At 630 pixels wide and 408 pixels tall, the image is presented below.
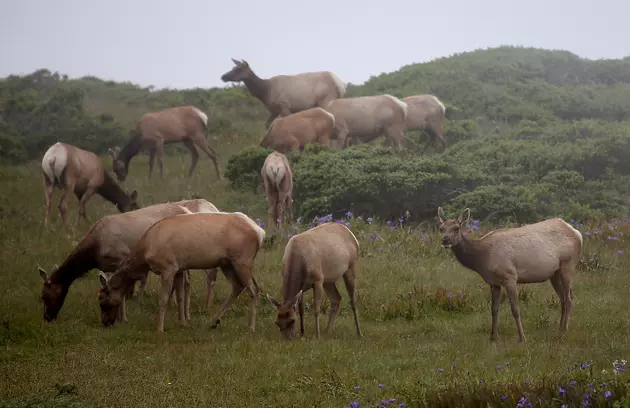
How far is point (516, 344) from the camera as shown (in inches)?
385

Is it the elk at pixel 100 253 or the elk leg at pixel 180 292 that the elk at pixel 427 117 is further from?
the elk leg at pixel 180 292

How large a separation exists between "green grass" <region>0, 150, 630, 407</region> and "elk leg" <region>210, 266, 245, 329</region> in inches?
8.8

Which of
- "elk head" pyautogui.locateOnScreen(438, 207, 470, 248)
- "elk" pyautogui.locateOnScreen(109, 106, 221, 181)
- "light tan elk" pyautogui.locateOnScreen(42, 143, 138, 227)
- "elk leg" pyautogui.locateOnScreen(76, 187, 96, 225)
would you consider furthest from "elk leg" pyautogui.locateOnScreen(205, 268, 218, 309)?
"elk" pyautogui.locateOnScreen(109, 106, 221, 181)

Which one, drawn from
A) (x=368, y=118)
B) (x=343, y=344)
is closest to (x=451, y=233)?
(x=343, y=344)

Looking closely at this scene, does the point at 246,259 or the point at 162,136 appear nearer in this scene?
the point at 246,259

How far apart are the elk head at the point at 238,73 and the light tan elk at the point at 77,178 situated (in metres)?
9.82

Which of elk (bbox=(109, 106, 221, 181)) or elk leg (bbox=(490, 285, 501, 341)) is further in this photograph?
elk (bbox=(109, 106, 221, 181))

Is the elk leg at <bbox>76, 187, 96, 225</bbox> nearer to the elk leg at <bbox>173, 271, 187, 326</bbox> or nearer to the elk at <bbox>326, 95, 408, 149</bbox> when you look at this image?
the elk leg at <bbox>173, 271, 187, 326</bbox>

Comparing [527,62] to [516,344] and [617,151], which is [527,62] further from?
[516,344]

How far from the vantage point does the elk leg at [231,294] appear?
36.1ft

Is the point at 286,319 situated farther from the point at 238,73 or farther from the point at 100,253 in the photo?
the point at 238,73

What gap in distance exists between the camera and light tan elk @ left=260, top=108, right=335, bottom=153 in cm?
2172

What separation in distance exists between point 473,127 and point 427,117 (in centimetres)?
212

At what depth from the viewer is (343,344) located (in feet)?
32.1
